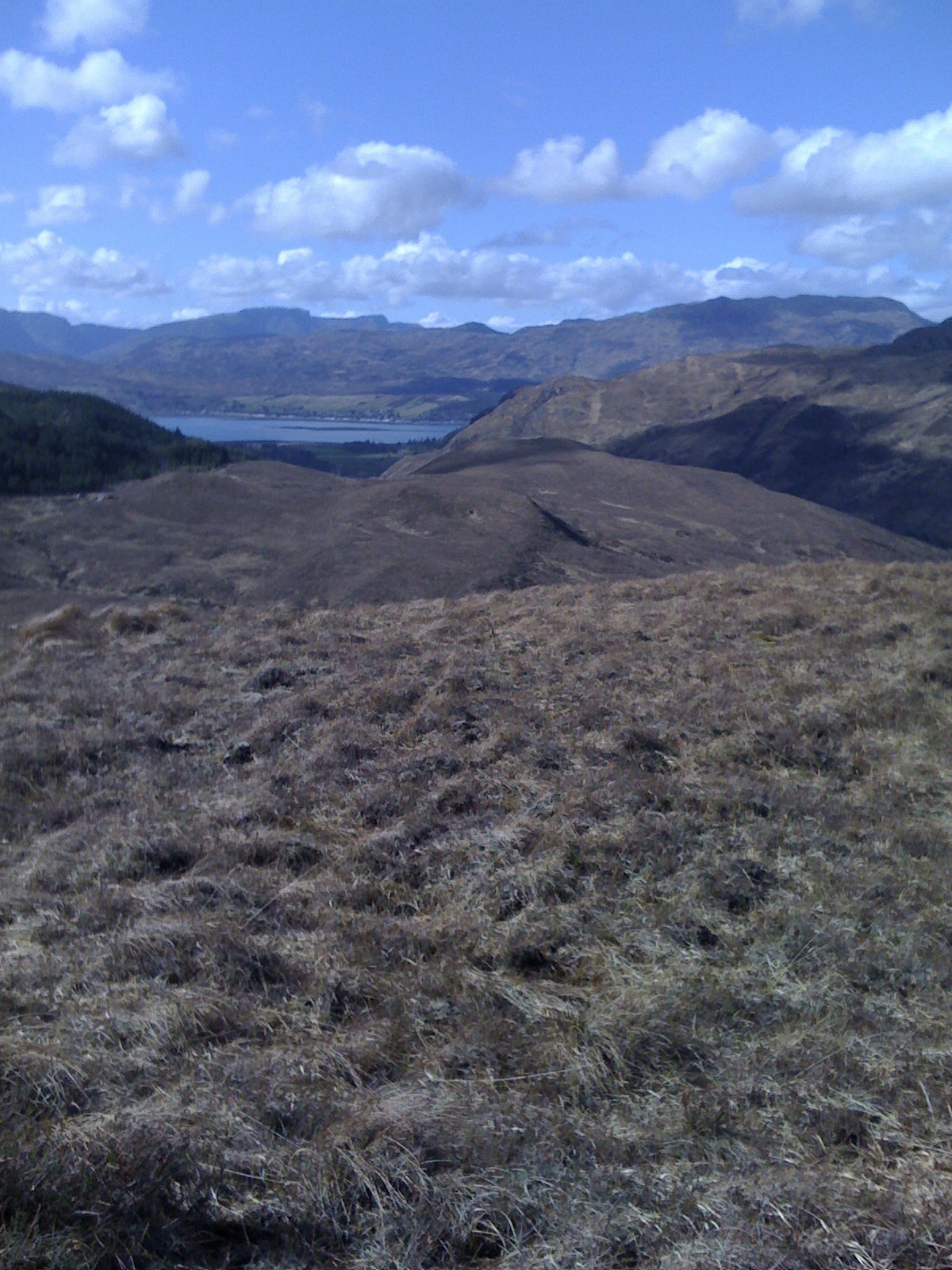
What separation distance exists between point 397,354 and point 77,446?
135665mm

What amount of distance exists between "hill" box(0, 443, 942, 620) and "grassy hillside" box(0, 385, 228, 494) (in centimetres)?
121

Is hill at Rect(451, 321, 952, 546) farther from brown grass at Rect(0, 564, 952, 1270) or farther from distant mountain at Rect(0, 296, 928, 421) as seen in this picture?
brown grass at Rect(0, 564, 952, 1270)

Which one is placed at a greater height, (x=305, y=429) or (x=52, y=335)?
(x=52, y=335)

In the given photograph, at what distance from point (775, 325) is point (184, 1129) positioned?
571 feet

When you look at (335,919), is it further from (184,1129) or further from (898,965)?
(898,965)

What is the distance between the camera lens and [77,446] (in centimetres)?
2583

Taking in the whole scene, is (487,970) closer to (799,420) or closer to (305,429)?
(799,420)

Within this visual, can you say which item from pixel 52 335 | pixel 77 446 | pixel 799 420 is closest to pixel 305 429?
pixel 799 420

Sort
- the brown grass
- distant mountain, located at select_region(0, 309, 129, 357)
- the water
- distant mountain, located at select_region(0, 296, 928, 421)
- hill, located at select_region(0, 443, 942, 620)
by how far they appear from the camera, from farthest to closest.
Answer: distant mountain, located at select_region(0, 309, 129, 357) < distant mountain, located at select_region(0, 296, 928, 421) < the water < hill, located at select_region(0, 443, 942, 620) < the brown grass

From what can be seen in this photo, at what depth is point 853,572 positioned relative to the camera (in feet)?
36.3

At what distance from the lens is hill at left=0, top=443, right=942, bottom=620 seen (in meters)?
17.6

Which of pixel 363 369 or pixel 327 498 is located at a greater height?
pixel 363 369

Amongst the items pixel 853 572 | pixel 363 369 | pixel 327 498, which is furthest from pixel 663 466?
pixel 363 369

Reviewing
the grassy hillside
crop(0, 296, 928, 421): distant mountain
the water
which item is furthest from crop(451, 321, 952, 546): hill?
crop(0, 296, 928, 421): distant mountain
